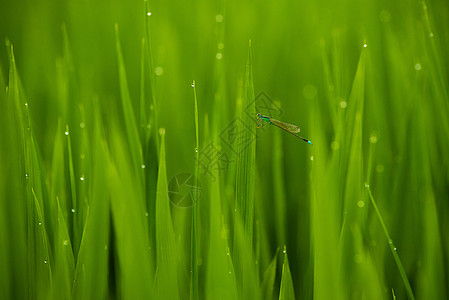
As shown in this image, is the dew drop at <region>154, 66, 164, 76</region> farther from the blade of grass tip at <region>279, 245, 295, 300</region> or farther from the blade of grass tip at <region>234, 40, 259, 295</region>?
the blade of grass tip at <region>279, 245, 295, 300</region>

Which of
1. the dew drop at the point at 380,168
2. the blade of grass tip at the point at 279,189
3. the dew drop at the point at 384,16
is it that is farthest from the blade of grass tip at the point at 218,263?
the dew drop at the point at 384,16

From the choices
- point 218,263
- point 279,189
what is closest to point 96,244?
point 218,263

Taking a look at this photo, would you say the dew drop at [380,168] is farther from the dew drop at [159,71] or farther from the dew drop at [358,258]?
the dew drop at [159,71]

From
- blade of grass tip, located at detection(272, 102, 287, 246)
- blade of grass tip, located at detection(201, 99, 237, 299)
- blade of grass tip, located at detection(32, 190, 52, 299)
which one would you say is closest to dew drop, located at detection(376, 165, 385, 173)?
blade of grass tip, located at detection(272, 102, 287, 246)

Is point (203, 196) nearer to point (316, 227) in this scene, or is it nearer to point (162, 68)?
point (316, 227)

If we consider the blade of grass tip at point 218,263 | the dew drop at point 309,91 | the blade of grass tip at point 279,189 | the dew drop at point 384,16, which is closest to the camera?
the blade of grass tip at point 218,263

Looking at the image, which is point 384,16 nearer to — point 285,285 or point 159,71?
point 159,71

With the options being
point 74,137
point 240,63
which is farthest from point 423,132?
point 74,137
